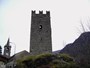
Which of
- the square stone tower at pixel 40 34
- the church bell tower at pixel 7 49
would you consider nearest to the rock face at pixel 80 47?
the square stone tower at pixel 40 34

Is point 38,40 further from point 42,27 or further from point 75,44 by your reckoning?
point 75,44

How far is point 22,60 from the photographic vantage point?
4562cm

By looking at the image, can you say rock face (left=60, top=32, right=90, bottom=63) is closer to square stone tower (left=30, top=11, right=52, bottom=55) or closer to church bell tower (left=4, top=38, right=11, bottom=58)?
square stone tower (left=30, top=11, right=52, bottom=55)

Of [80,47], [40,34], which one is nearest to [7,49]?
[40,34]

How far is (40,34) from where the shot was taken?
171 feet

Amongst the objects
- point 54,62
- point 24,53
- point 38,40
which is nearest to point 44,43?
point 38,40

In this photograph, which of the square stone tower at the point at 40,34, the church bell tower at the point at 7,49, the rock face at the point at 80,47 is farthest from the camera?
the church bell tower at the point at 7,49

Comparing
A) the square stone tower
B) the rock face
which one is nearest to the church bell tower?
the square stone tower

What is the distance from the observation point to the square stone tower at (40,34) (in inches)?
2012

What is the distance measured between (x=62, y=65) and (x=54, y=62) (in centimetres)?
247

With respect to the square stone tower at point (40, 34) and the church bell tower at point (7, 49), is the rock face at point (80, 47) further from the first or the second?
the church bell tower at point (7, 49)

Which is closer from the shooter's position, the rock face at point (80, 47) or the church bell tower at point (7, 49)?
the rock face at point (80, 47)

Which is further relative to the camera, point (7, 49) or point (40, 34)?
point (7, 49)

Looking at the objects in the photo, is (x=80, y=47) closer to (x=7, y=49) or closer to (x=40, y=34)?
(x=40, y=34)
